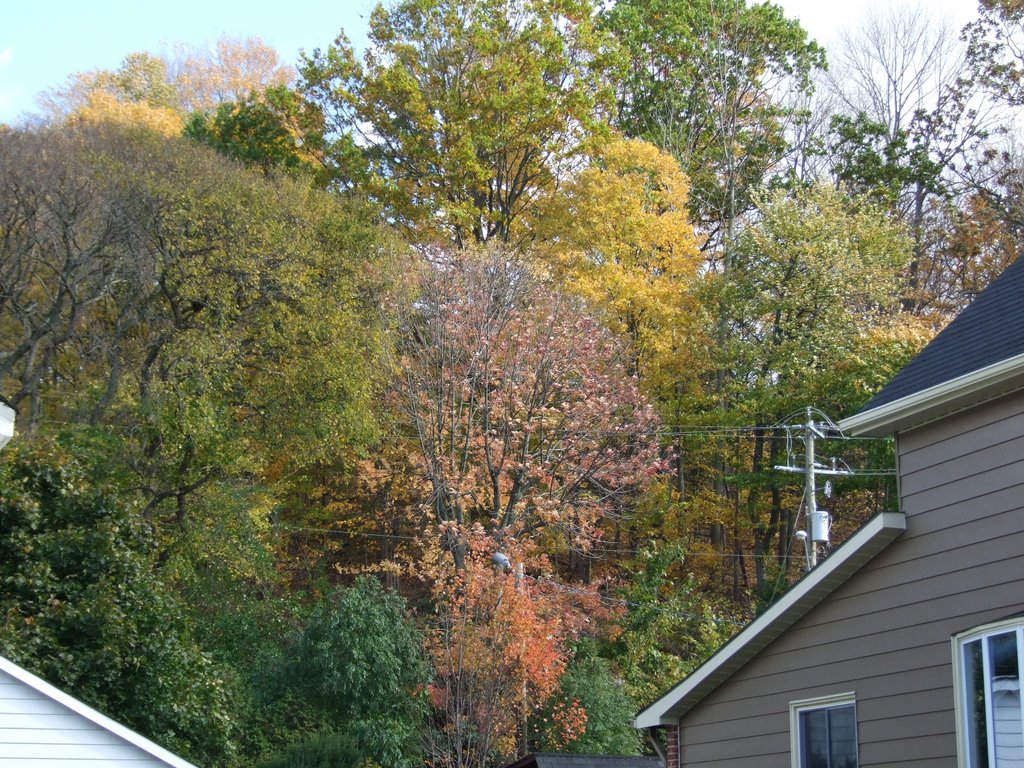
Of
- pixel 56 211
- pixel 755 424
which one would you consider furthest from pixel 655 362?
pixel 56 211

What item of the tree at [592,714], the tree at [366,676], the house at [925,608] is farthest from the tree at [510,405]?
the house at [925,608]

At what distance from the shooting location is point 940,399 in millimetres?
10266

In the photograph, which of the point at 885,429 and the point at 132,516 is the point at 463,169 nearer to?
the point at 132,516

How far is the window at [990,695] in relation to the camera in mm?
9391

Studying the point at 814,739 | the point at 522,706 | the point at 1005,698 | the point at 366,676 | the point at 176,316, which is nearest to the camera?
the point at 1005,698

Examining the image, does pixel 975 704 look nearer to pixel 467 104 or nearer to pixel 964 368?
pixel 964 368

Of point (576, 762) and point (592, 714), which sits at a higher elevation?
point (592, 714)

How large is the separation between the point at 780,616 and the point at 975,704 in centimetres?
215

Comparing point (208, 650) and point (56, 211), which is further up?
point (56, 211)

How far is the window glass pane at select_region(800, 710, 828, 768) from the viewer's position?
447 inches

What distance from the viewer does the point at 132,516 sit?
75.7 ft

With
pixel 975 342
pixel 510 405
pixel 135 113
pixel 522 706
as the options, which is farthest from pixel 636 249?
pixel 975 342

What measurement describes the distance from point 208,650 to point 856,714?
19.1 m

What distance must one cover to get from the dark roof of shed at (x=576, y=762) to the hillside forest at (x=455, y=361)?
6777mm
